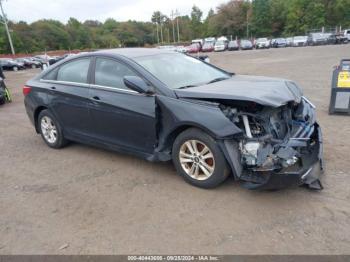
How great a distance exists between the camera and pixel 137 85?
12.1ft

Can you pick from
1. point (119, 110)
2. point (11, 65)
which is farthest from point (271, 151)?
point (11, 65)

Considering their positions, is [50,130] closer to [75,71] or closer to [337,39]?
[75,71]

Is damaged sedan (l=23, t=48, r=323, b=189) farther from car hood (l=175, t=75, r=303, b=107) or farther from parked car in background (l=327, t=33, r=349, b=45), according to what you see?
parked car in background (l=327, t=33, r=349, b=45)

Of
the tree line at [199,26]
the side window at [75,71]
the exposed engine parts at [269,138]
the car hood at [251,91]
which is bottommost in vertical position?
the exposed engine parts at [269,138]

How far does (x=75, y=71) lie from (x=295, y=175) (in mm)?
3488

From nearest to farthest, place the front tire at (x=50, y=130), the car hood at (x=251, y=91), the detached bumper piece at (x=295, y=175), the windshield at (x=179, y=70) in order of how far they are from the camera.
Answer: the detached bumper piece at (x=295, y=175), the car hood at (x=251, y=91), the windshield at (x=179, y=70), the front tire at (x=50, y=130)

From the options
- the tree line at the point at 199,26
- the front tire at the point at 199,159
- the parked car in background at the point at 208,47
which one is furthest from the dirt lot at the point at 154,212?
the tree line at the point at 199,26

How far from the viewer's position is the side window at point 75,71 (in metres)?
4.63

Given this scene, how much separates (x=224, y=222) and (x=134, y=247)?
0.91 metres

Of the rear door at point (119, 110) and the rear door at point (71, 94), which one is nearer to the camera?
the rear door at point (119, 110)

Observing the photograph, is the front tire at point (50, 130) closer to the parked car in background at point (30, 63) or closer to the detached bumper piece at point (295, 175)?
the detached bumper piece at point (295, 175)

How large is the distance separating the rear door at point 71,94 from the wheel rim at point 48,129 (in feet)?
0.98

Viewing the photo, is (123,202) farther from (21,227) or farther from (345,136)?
(345,136)

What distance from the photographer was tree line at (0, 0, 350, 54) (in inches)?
2707
